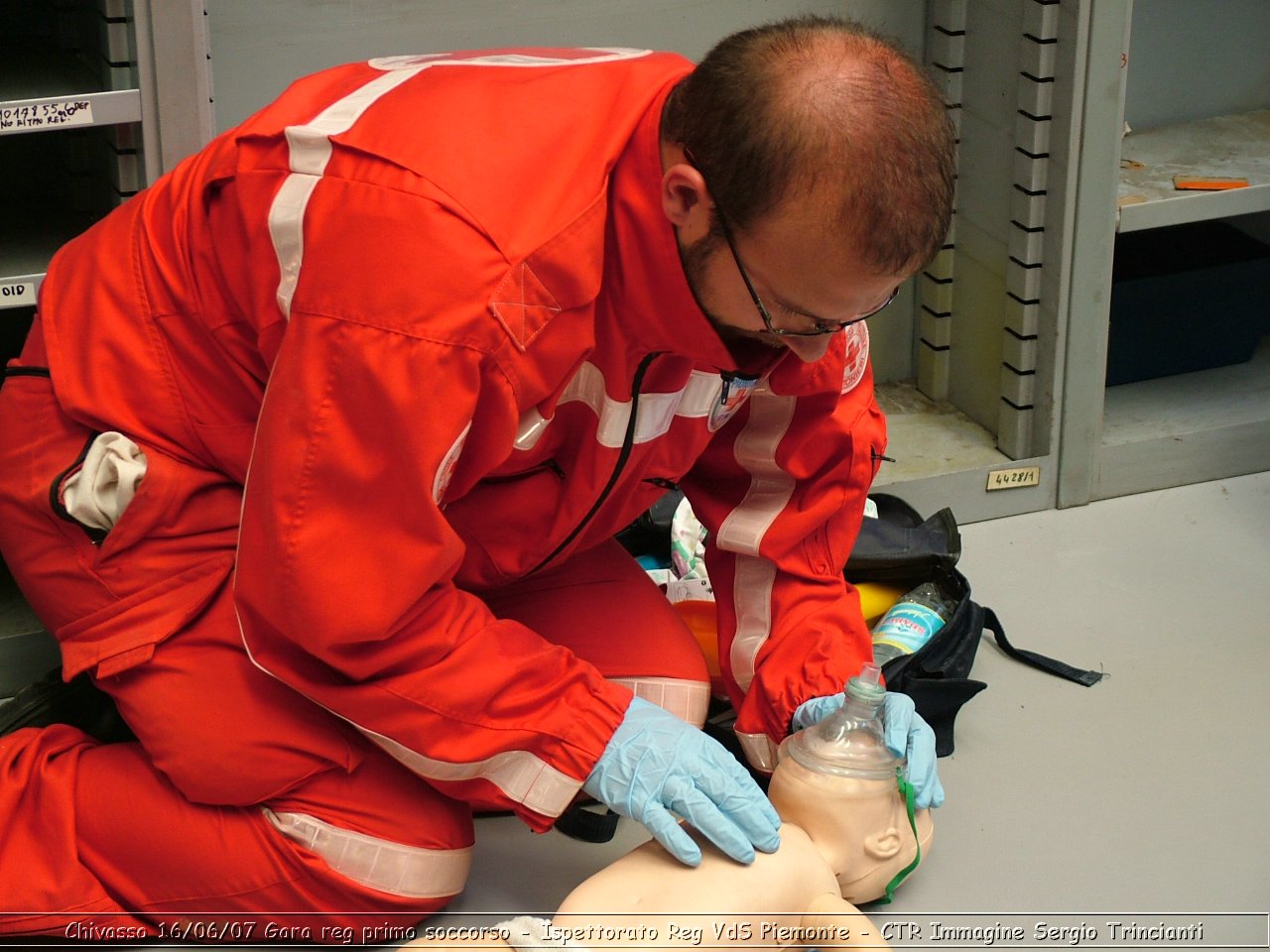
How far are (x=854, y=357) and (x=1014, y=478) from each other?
0.86 meters

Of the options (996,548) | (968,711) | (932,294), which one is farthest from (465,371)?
(932,294)

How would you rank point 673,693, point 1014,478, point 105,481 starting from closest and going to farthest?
point 105,481, point 673,693, point 1014,478

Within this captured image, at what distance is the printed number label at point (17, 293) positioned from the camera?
1.85m

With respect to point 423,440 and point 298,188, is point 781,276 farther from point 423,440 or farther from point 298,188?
point 298,188

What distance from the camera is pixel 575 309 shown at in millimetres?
1400

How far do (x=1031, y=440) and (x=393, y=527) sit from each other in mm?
1531

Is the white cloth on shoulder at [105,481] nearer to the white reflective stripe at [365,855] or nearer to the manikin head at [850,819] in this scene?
the white reflective stripe at [365,855]

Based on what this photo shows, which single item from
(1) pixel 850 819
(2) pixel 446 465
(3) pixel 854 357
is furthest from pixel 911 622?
(2) pixel 446 465

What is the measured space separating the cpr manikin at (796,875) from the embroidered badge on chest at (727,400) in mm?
339

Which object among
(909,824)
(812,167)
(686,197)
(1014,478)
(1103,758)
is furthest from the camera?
(1014,478)

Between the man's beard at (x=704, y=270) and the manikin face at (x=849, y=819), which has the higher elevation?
the man's beard at (x=704, y=270)

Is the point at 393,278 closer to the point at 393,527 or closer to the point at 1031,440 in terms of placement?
the point at 393,527

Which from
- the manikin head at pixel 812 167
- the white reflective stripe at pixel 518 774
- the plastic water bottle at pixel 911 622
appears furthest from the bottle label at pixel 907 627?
the manikin head at pixel 812 167

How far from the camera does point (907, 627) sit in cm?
210
